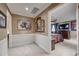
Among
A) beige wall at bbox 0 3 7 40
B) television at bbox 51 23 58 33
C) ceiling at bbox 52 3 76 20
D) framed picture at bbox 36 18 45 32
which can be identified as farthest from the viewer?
framed picture at bbox 36 18 45 32

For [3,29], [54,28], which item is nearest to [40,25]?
[54,28]

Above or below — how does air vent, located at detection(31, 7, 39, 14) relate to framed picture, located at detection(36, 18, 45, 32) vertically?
above

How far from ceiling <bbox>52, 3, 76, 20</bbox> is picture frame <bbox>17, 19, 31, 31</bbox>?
58 cm

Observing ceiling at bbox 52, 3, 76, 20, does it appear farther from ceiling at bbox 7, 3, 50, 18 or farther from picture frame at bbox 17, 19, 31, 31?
picture frame at bbox 17, 19, 31, 31

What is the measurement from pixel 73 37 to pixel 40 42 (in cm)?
69

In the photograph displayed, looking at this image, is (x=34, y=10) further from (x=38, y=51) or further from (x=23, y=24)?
(x=38, y=51)

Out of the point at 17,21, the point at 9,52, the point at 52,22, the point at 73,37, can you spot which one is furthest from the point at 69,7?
the point at 9,52

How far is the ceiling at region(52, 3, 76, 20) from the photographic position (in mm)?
1611

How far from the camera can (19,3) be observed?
1621mm

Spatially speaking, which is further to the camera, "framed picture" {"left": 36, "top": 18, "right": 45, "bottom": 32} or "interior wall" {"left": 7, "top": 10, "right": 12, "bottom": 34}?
"framed picture" {"left": 36, "top": 18, "right": 45, "bottom": 32}

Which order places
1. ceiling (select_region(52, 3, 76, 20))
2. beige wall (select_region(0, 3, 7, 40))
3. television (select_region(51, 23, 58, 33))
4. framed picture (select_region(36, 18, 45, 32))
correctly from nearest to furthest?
beige wall (select_region(0, 3, 7, 40)) < ceiling (select_region(52, 3, 76, 20)) < television (select_region(51, 23, 58, 33)) < framed picture (select_region(36, 18, 45, 32))

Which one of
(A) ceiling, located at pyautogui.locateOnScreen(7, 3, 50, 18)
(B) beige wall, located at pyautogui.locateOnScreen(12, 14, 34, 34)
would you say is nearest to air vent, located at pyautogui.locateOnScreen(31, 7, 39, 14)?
(A) ceiling, located at pyautogui.locateOnScreen(7, 3, 50, 18)

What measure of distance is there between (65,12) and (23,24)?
2.92 feet

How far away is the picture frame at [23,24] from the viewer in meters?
1.75
